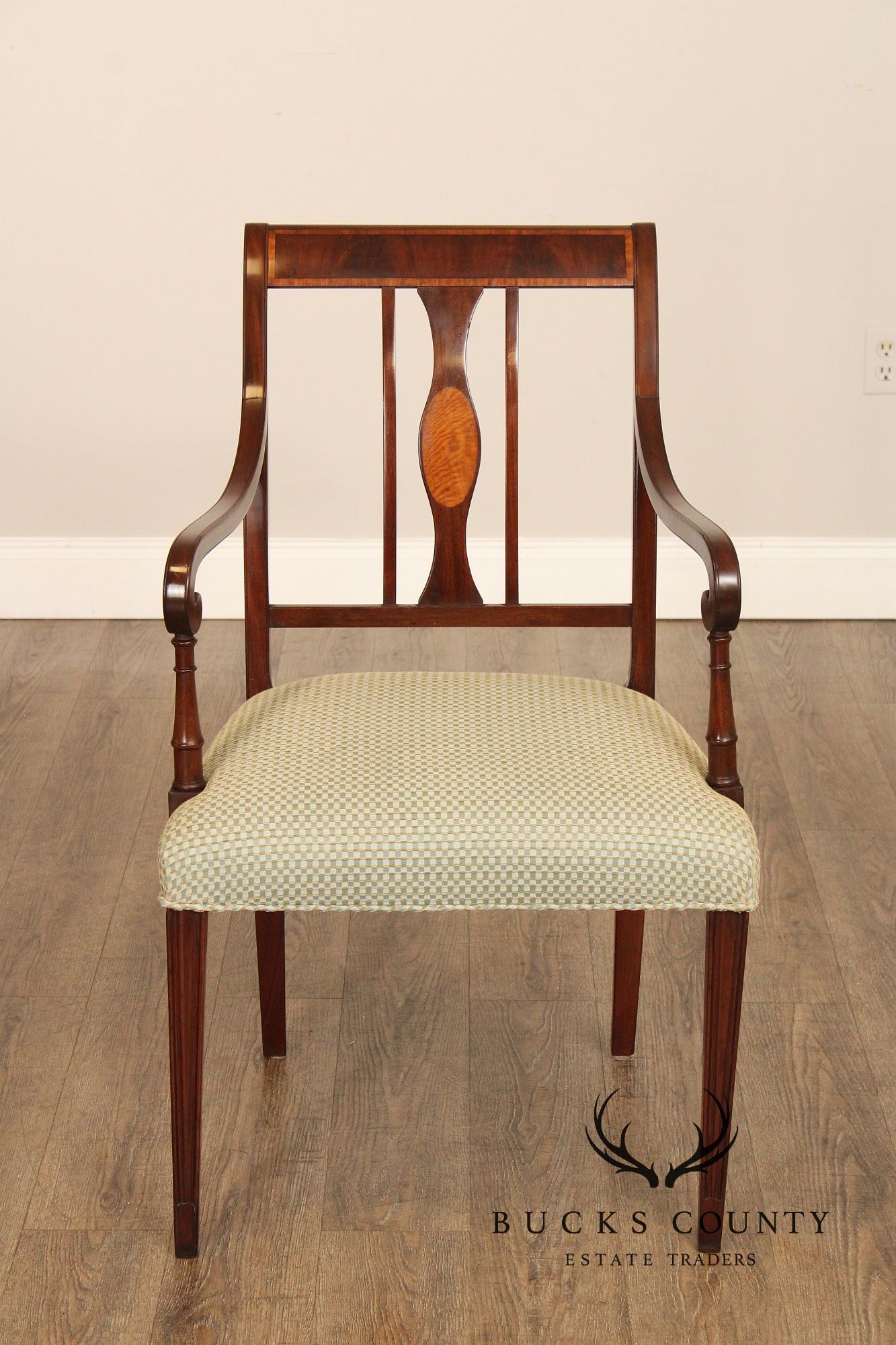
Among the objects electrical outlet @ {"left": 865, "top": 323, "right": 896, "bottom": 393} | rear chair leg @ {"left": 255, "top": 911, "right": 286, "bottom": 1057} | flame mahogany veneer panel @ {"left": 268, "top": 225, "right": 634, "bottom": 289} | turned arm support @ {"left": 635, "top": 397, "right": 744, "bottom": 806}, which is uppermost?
flame mahogany veneer panel @ {"left": 268, "top": 225, "right": 634, "bottom": 289}

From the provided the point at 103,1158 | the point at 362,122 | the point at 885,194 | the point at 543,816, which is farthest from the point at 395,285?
the point at 885,194

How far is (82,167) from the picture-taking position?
256 centimetres

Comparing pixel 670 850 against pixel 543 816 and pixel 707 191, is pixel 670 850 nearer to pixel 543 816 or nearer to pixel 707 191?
pixel 543 816

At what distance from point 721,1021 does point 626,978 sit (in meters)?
0.28

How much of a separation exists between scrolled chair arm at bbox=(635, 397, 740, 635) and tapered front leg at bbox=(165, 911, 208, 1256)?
0.46 meters

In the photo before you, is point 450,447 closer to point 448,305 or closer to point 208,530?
point 448,305

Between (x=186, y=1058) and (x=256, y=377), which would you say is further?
(x=256, y=377)

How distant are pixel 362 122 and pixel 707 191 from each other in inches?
24.6

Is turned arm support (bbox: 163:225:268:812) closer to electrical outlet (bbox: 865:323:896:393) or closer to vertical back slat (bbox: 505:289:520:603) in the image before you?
vertical back slat (bbox: 505:289:520:603)

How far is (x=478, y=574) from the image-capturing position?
278 cm

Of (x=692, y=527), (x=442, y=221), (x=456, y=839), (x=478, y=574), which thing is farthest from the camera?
(x=478, y=574)

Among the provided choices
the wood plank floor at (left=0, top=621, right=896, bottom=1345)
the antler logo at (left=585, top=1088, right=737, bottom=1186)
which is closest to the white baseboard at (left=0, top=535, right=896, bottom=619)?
the wood plank floor at (left=0, top=621, right=896, bottom=1345)

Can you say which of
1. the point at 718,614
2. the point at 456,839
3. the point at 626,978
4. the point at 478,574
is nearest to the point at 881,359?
the point at 478,574

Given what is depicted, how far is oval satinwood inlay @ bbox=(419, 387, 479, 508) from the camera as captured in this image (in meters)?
1.37
